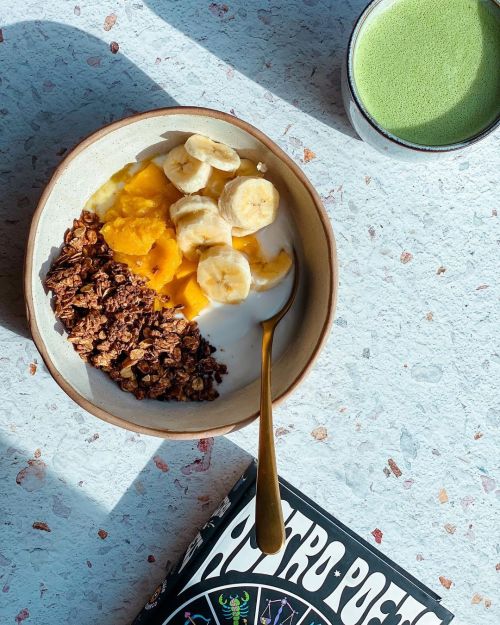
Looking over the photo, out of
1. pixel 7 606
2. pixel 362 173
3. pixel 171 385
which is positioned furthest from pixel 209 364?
pixel 7 606

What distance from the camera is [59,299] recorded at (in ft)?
2.89

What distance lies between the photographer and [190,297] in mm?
901

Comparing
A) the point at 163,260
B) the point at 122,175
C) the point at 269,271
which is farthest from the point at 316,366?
the point at 122,175

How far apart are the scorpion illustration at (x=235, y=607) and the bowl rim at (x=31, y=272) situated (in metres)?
0.25

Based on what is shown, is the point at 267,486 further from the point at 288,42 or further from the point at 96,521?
the point at 288,42

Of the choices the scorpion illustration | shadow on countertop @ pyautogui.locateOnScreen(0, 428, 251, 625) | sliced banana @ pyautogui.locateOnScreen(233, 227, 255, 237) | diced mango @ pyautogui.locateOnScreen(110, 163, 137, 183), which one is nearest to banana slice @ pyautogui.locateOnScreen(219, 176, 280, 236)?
sliced banana @ pyautogui.locateOnScreen(233, 227, 255, 237)

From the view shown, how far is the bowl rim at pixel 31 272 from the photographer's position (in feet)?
2.71

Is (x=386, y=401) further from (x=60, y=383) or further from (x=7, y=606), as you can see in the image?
(x=7, y=606)

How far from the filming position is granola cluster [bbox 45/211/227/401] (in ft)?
2.89

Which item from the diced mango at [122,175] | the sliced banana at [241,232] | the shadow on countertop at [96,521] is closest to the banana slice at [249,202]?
the sliced banana at [241,232]

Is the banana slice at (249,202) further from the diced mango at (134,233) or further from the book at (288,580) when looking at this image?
the book at (288,580)

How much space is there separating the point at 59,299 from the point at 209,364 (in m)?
0.21

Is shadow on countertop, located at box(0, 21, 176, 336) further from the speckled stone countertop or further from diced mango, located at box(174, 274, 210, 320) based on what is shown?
diced mango, located at box(174, 274, 210, 320)

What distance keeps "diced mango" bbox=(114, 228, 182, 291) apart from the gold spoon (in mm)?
161
